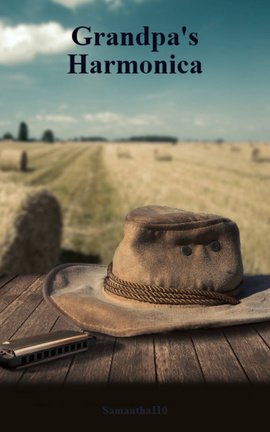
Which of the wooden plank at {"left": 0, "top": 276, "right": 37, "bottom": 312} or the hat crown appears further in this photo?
the wooden plank at {"left": 0, "top": 276, "right": 37, "bottom": 312}

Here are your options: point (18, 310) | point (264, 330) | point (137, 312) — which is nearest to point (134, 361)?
point (137, 312)

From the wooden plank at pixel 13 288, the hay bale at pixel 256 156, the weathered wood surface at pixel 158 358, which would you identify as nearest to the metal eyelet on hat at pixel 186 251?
the weathered wood surface at pixel 158 358

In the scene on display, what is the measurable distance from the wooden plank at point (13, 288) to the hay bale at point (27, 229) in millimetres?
2103

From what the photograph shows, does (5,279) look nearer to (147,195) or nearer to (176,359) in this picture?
(176,359)

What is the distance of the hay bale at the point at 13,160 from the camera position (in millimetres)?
18750

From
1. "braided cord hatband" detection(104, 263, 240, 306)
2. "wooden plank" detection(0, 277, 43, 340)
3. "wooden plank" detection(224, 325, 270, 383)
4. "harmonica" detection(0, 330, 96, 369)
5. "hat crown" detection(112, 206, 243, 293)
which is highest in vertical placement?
"hat crown" detection(112, 206, 243, 293)

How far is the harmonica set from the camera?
2.18m

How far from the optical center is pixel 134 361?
2.27 metres

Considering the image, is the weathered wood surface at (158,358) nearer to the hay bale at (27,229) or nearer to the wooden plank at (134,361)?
the wooden plank at (134,361)

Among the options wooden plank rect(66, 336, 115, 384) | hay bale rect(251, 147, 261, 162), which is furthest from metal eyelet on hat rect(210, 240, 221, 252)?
hay bale rect(251, 147, 261, 162)

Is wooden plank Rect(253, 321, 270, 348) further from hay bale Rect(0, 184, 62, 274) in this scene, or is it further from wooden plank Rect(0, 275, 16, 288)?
hay bale Rect(0, 184, 62, 274)

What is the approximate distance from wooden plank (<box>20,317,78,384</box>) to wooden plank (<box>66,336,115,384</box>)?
0.02m

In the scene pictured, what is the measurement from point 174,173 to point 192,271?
57.4 ft

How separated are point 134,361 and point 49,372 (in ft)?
1.06
